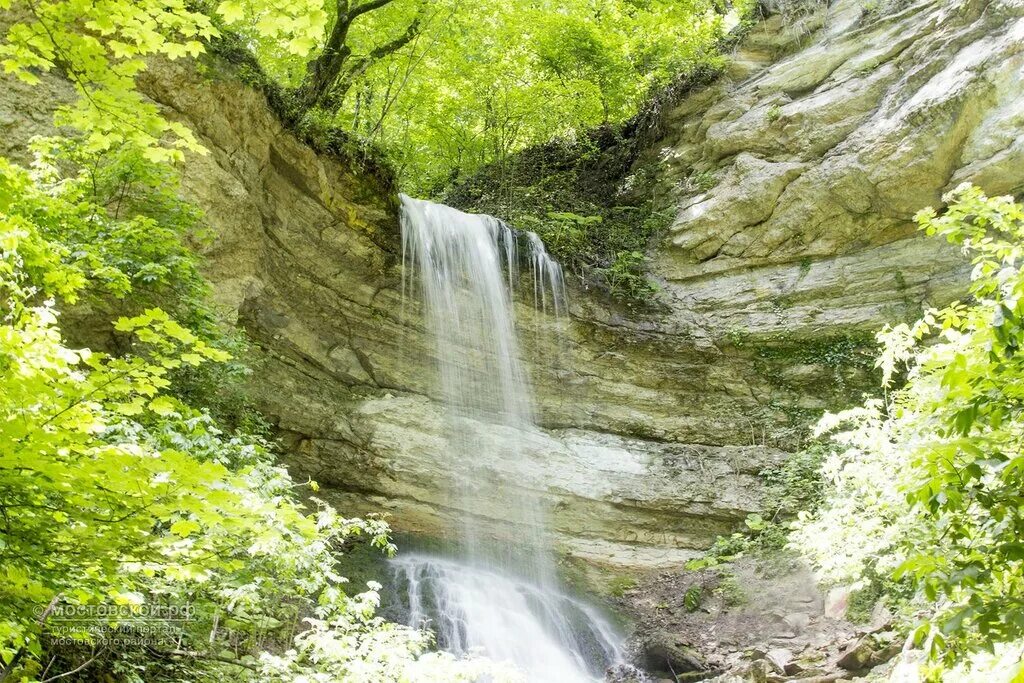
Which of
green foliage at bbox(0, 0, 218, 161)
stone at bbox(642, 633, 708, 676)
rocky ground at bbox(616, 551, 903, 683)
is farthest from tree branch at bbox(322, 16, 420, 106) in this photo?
stone at bbox(642, 633, 708, 676)

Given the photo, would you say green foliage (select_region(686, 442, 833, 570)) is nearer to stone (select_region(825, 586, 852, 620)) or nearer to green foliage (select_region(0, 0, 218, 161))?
stone (select_region(825, 586, 852, 620))

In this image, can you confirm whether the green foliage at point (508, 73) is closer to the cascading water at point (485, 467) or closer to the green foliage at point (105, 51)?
the cascading water at point (485, 467)

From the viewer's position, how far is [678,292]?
13539 mm

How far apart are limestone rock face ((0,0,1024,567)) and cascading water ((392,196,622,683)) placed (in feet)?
0.82

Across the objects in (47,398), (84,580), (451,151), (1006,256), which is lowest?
(84,580)

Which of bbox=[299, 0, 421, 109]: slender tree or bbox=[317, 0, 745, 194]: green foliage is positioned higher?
bbox=[317, 0, 745, 194]: green foliage

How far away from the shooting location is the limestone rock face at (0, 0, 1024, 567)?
394 inches

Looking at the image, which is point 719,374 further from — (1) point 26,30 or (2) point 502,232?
(1) point 26,30

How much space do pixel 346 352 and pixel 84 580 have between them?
766 cm

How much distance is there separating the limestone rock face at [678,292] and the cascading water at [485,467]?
25cm

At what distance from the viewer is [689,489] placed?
447 inches

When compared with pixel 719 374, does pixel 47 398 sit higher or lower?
lower

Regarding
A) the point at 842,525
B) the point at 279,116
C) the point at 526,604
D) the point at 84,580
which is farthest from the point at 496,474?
the point at 84,580

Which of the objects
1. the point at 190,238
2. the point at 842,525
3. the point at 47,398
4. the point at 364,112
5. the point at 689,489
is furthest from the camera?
the point at 364,112
